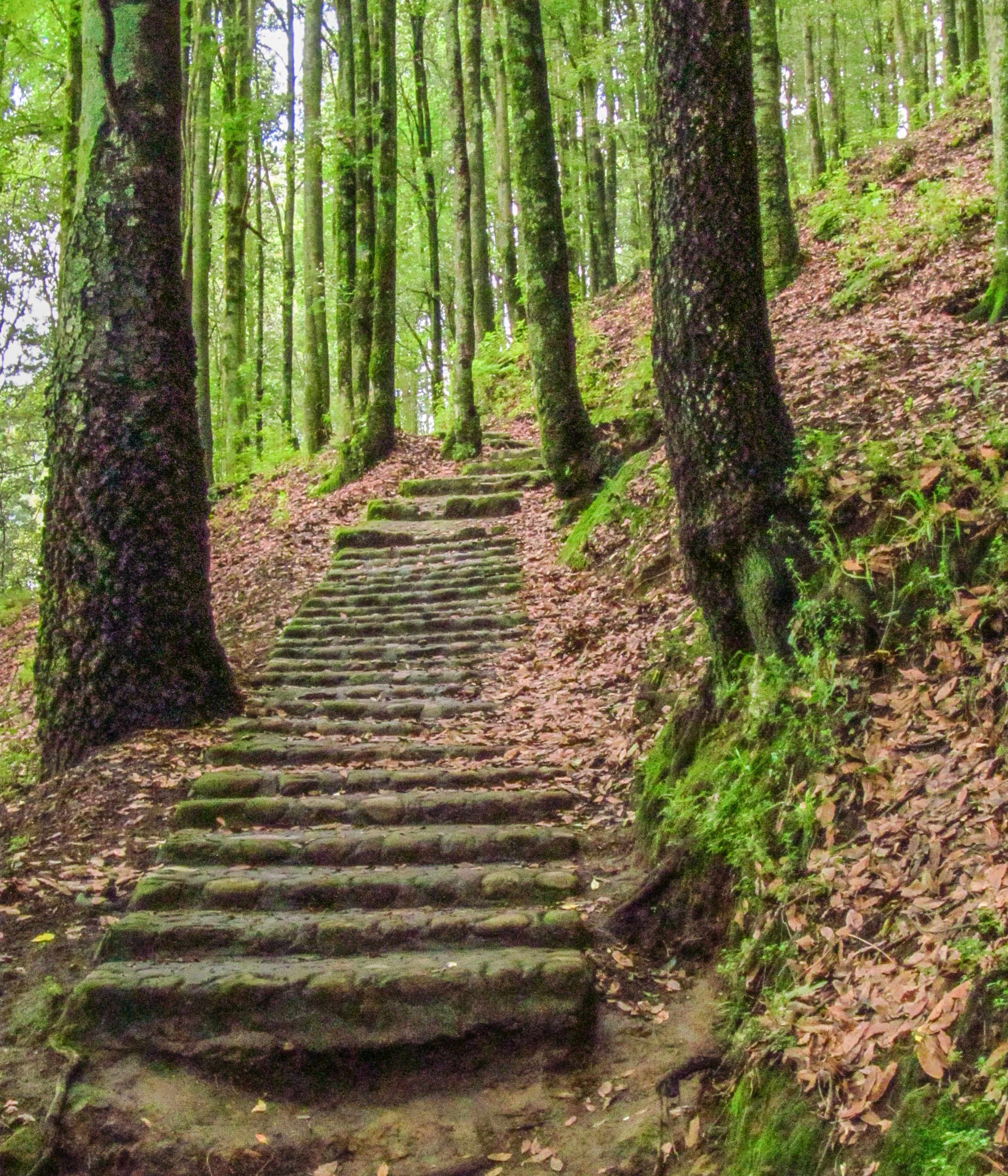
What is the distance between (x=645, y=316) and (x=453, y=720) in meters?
12.5

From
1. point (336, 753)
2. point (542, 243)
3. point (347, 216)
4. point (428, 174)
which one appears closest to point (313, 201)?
point (347, 216)

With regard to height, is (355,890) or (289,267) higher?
(289,267)

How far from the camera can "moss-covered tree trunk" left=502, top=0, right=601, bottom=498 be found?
1136 cm

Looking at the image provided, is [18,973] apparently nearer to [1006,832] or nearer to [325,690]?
[325,690]

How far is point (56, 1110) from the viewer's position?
401cm

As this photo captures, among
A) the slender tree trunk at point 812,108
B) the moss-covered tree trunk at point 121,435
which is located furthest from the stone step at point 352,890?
the slender tree trunk at point 812,108

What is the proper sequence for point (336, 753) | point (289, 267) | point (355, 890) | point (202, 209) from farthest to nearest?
point (289, 267)
point (202, 209)
point (336, 753)
point (355, 890)

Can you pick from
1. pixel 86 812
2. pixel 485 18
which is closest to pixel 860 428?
pixel 86 812

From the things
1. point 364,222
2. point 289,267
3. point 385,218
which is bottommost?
point 385,218

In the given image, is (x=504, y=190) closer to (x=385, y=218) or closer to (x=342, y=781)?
(x=385, y=218)

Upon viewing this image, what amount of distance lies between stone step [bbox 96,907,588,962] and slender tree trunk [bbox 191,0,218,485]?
10.5 m

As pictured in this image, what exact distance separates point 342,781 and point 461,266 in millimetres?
10132

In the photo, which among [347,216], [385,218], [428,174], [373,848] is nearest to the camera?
[373,848]

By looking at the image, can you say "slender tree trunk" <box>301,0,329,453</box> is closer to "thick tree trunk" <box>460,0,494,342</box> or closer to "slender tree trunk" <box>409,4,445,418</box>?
"thick tree trunk" <box>460,0,494,342</box>
